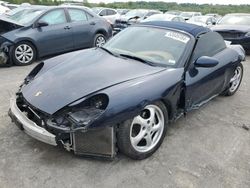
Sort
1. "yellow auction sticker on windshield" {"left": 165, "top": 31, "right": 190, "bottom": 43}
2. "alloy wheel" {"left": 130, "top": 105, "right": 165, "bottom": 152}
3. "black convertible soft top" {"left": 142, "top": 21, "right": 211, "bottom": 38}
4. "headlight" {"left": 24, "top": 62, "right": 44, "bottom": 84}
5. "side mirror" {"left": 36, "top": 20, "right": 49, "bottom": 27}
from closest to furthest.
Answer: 1. "alloy wheel" {"left": 130, "top": 105, "right": 165, "bottom": 152}
2. "headlight" {"left": 24, "top": 62, "right": 44, "bottom": 84}
3. "yellow auction sticker on windshield" {"left": 165, "top": 31, "right": 190, "bottom": 43}
4. "black convertible soft top" {"left": 142, "top": 21, "right": 211, "bottom": 38}
5. "side mirror" {"left": 36, "top": 20, "right": 49, "bottom": 27}

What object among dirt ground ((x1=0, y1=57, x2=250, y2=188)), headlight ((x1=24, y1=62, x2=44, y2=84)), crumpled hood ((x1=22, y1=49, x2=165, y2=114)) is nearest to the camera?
dirt ground ((x1=0, y1=57, x2=250, y2=188))

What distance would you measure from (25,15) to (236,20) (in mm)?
7462

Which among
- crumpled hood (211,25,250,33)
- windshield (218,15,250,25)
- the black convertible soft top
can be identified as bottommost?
crumpled hood (211,25,250,33)

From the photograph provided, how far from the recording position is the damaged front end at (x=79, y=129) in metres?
2.77

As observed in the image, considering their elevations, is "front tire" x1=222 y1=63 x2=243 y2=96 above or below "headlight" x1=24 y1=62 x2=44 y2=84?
below

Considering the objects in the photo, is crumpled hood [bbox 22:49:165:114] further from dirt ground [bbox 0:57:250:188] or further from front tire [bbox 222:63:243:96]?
front tire [bbox 222:63:243:96]

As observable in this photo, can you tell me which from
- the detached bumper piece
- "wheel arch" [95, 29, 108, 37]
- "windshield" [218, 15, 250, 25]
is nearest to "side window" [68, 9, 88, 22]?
"wheel arch" [95, 29, 108, 37]

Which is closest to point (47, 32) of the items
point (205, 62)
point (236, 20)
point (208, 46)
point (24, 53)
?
point (24, 53)

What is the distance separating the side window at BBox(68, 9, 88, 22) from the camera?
827cm

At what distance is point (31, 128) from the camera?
9.63 feet

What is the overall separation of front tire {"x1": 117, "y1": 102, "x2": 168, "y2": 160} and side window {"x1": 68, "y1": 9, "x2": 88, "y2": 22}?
5696mm

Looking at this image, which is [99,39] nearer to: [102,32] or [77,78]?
[102,32]

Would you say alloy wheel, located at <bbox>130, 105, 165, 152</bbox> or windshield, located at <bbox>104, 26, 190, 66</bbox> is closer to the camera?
alloy wheel, located at <bbox>130, 105, 165, 152</bbox>

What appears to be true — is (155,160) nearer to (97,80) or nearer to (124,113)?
(124,113)
